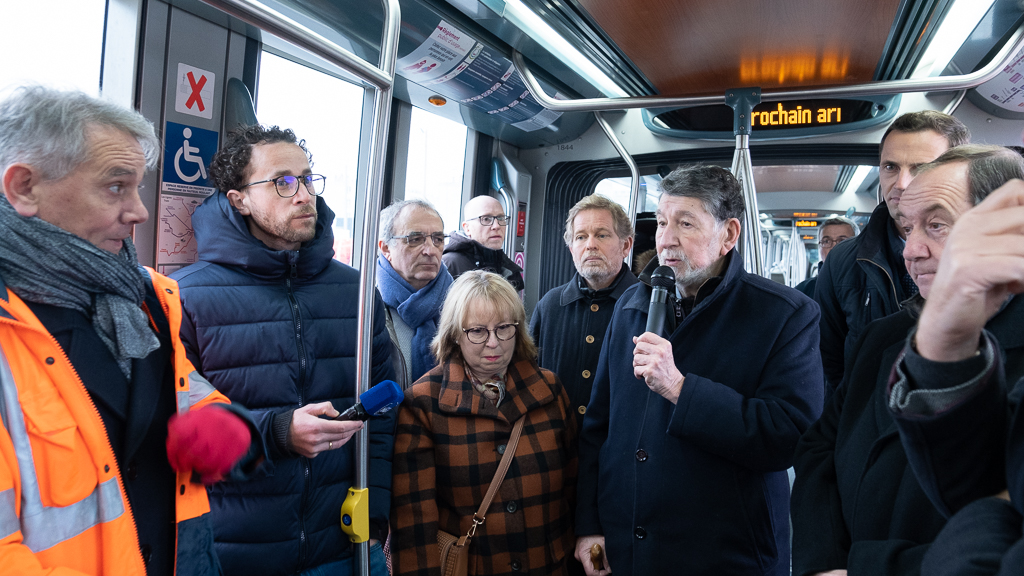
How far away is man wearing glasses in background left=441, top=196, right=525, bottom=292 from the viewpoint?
3506 millimetres

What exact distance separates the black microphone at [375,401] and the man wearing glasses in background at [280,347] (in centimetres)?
6

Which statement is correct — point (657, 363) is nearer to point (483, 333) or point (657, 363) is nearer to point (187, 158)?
point (483, 333)

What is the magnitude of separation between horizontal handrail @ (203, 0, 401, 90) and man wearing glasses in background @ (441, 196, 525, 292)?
1.98m

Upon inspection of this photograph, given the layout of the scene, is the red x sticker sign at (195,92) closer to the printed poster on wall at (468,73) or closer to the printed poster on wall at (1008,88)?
the printed poster on wall at (468,73)

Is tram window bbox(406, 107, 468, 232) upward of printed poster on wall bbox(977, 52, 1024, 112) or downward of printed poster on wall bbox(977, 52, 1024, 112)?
downward

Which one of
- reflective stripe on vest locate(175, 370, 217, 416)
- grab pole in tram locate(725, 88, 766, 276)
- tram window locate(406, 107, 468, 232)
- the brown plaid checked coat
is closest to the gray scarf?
reflective stripe on vest locate(175, 370, 217, 416)

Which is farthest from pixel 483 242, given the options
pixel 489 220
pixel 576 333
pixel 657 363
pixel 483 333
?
pixel 657 363

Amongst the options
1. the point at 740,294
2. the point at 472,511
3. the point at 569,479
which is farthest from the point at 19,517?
the point at 740,294

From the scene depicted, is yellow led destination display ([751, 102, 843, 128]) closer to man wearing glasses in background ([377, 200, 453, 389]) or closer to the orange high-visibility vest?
man wearing glasses in background ([377, 200, 453, 389])

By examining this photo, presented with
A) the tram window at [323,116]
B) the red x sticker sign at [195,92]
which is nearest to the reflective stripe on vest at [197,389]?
the red x sticker sign at [195,92]

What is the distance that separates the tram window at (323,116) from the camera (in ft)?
8.28

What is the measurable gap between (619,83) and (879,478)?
2531mm

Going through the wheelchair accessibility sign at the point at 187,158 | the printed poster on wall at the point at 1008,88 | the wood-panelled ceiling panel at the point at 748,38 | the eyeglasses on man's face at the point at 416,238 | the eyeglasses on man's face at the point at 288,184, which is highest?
the printed poster on wall at the point at 1008,88

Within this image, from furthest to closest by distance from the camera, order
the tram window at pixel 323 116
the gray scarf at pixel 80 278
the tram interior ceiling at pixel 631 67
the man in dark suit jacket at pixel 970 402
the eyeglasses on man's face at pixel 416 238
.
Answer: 1. the eyeglasses on man's face at pixel 416 238
2. the tram window at pixel 323 116
3. the tram interior ceiling at pixel 631 67
4. the gray scarf at pixel 80 278
5. the man in dark suit jacket at pixel 970 402
